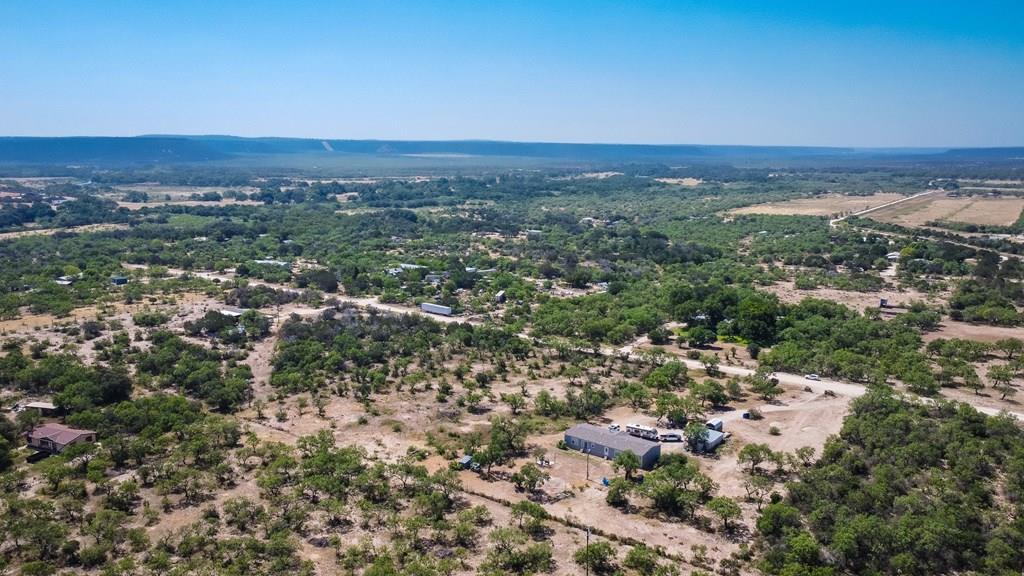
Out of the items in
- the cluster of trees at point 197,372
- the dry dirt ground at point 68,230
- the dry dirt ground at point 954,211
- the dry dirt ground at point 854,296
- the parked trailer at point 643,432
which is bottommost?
the parked trailer at point 643,432

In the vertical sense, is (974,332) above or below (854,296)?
below

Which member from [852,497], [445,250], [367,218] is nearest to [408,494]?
[852,497]

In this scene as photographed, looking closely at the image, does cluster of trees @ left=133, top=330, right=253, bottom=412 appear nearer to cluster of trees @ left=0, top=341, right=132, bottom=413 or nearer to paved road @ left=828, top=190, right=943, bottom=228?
cluster of trees @ left=0, top=341, right=132, bottom=413

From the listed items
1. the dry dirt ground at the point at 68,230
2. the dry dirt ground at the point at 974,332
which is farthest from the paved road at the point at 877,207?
the dry dirt ground at the point at 68,230

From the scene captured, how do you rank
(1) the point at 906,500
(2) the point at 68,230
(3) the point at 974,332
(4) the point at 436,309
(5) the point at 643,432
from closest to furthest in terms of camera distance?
(1) the point at 906,500 → (5) the point at 643,432 → (3) the point at 974,332 → (4) the point at 436,309 → (2) the point at 68,230

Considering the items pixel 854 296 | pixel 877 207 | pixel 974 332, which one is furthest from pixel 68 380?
pixel 877 207

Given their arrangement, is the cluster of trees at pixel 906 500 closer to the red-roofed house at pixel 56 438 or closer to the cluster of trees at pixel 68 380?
the red-roofed house at pixel 56 438

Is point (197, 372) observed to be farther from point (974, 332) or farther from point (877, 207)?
point (877, 207)
